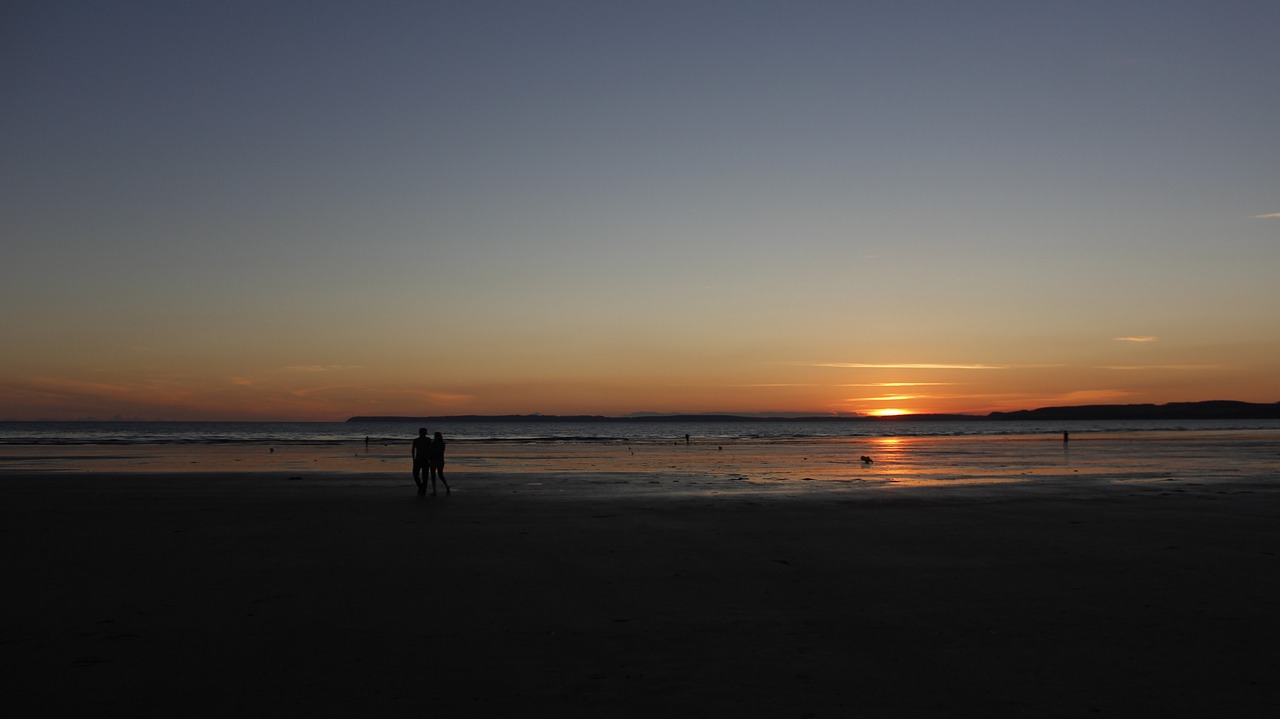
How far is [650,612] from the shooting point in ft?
30.1

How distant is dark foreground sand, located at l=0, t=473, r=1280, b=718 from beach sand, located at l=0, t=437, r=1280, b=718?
0.13 ft

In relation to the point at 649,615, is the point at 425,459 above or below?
above

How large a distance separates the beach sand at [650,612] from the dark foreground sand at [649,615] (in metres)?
0.04

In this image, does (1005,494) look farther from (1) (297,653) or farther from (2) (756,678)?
(1) (297,653)

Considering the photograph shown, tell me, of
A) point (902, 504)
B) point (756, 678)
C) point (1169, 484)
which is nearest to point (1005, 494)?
point (902, 504)

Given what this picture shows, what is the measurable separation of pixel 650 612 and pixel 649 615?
14 cm

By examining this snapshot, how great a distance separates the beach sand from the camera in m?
6.55

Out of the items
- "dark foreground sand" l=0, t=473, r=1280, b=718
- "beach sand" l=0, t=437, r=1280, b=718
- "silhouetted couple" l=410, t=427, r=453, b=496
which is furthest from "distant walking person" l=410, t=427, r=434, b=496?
"dark foreground sand" l=0, t=473, r=1280, b=718

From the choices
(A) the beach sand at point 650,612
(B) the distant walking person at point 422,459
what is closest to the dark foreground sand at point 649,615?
(A) the beach sand at point 650,612

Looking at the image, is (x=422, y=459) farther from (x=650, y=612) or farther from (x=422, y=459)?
(x=650, y=612)

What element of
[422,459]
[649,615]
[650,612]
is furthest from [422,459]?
[649,615]

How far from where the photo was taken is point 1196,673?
6949mm

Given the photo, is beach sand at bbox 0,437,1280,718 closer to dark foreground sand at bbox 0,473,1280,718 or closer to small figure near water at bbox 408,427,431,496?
dark foreground sand at bbox 0,473,1280,718

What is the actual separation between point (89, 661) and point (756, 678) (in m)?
5.59
